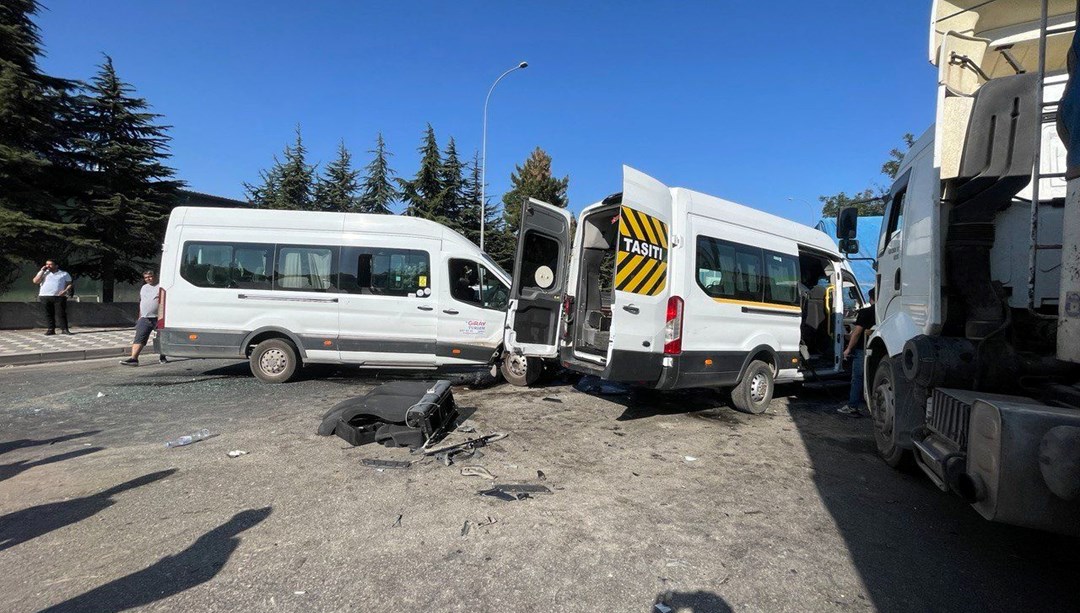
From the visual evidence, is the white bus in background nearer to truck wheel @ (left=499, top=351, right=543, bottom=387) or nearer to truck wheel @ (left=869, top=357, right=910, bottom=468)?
truck wheel @ (left=499, top=351, right=543, bottom=387)

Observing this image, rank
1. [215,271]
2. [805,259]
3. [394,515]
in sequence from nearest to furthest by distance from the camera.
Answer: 1. [394,515]
2. [215,271]
3. [805,259]

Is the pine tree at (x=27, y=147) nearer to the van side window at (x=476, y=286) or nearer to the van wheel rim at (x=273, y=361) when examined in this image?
the van wheel rim at (x=273, y=361)

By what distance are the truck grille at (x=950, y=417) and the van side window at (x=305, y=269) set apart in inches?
287

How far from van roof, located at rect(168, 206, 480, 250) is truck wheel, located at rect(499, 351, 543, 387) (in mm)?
2064

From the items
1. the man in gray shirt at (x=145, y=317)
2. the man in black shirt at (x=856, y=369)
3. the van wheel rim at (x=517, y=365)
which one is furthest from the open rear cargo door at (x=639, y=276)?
the man in gray shirt at (x=145, y=317)

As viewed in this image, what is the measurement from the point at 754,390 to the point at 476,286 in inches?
168

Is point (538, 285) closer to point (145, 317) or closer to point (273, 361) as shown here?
point (273, 361)

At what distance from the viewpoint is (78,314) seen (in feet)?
47.3

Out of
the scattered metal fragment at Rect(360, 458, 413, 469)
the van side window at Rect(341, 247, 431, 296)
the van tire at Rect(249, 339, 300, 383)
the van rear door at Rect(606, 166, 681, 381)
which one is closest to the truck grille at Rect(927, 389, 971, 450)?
the van rear door at Rect(606, 166, 681, 381)

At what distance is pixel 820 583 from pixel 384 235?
697cm

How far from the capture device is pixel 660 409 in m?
6.62

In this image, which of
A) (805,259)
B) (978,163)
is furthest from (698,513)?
(805,259)

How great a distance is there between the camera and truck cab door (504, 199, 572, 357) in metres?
7.20

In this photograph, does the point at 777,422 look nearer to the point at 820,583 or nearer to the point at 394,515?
the point at 820,583
